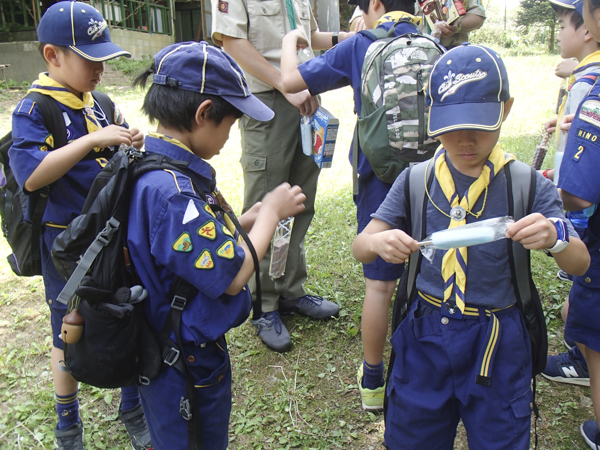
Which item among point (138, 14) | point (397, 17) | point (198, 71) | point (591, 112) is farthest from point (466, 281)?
point (138, 14)

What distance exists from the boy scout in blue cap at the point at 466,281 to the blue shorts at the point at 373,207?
0.65 m

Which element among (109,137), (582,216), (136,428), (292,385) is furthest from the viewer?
(292,385)

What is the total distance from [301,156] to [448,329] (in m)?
1.94

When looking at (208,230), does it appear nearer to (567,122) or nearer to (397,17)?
(397,17)

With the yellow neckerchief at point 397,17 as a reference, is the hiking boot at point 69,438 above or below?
below

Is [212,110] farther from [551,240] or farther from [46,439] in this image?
[46,439]

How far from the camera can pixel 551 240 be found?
4.78 feet

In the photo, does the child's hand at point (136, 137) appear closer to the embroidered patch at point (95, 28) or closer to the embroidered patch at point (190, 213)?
the embroidered patch at point (95, 28)

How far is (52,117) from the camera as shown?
7.16 ft

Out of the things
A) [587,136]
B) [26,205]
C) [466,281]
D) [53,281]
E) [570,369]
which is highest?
[587,136]

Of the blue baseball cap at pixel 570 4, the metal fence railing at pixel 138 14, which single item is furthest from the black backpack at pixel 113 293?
the metal fence railing at pixel 138 14

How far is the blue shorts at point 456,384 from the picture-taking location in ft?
5.44

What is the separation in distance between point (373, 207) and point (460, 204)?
0.91 metres

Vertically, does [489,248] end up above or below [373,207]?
above
